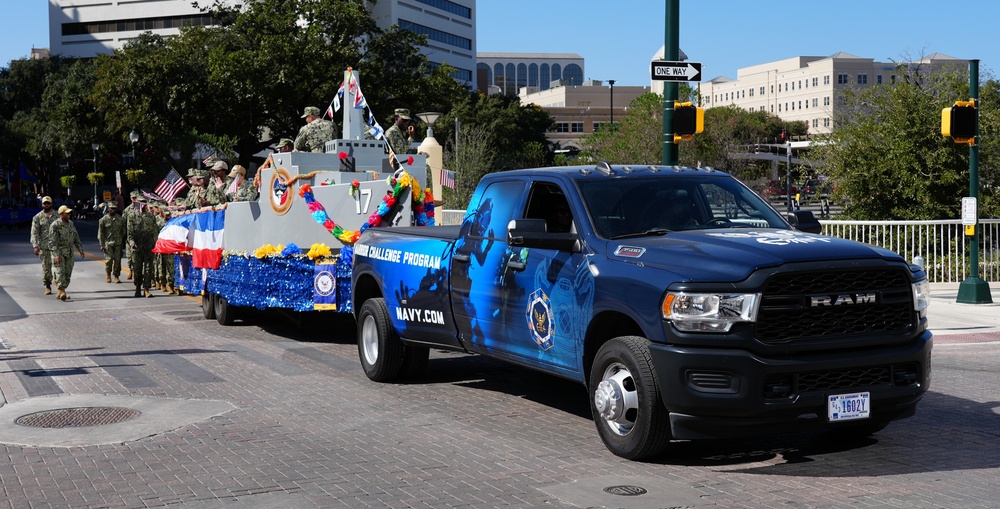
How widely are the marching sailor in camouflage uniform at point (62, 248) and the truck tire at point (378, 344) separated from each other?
1188cm

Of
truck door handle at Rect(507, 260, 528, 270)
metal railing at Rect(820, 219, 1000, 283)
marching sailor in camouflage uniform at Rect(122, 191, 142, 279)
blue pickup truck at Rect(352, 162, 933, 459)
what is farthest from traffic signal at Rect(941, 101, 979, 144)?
marching sailor in camouflage uniform at Rect(122, 191, 142, 279)

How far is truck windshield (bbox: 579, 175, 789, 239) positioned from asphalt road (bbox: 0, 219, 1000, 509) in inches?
59.7

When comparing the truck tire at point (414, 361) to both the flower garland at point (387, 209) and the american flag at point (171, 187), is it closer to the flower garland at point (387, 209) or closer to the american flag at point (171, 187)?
the flower garland at point (387, 209)

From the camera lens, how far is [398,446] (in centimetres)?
785

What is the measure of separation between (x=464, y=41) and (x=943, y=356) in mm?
125008

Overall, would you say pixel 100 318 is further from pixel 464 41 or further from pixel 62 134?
pixel 464 41

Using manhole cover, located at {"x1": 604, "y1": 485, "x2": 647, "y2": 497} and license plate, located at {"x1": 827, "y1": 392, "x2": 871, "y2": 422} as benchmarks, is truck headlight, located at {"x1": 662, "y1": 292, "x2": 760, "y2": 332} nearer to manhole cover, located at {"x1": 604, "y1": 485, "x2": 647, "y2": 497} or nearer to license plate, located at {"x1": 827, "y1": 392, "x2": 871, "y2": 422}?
license plate, located at {"x1": 827, "y1": 392, "x2": 871, "y2": 422}

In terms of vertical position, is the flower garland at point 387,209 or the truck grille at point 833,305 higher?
the flower garland at point 387,209

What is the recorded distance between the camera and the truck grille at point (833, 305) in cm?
664

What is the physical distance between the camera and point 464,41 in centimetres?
13425

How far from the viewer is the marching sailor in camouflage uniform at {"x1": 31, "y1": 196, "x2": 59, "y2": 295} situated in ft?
71.9

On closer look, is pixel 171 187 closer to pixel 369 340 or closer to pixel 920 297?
pixel 369 340

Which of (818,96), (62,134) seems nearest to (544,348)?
(62,134)

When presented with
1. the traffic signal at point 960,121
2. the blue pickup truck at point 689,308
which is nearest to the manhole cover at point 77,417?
the blue pickup truck at point 689,308
